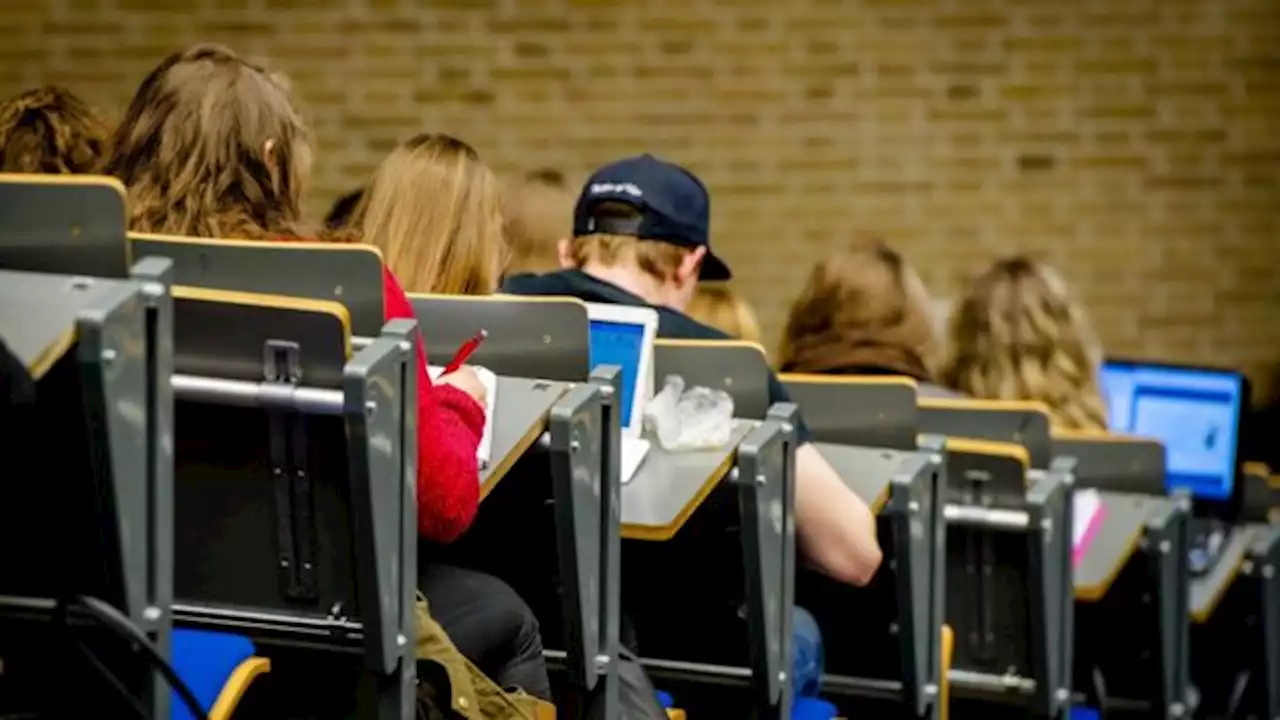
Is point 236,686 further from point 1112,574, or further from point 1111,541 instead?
point 1111,541

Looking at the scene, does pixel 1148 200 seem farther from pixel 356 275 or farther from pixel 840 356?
pixel 356 275

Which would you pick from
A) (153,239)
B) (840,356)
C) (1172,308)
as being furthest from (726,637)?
(1172,308)

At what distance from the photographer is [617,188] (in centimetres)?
452

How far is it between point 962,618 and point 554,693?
3.93 feet

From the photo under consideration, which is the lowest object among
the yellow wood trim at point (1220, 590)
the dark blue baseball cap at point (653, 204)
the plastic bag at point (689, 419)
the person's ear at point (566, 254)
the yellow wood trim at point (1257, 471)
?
the yellow wood trim at point (1220, 590)

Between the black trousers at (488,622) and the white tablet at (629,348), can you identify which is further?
the white tablet at (629,348)

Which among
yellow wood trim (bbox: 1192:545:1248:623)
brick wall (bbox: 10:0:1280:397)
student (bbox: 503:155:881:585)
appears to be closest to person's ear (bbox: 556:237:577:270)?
student (bbox: 503:155:881:585)

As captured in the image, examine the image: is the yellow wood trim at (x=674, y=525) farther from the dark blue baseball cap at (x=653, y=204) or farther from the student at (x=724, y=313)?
the student at (x=724, y=313)

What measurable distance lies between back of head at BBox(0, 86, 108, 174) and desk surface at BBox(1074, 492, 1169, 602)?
103 inches

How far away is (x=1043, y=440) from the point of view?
5.19 metres

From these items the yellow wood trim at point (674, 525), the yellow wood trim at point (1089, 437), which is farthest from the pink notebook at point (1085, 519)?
the yellow wood trim at point (674, 525)

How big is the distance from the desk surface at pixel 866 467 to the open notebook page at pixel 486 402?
3.40ft

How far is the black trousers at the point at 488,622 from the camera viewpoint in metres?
3.62

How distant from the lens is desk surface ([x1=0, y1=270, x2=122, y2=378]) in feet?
9.12
